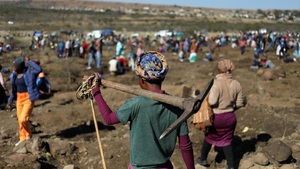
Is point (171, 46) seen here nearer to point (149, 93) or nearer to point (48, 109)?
point (48, 109)

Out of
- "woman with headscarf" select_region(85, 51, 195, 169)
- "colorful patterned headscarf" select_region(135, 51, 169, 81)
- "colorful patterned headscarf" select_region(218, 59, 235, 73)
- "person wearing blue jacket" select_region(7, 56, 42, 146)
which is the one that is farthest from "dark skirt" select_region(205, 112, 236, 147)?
"person wearing blue jacket" select_region(7, 56, 42, 146)

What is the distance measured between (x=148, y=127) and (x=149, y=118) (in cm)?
7

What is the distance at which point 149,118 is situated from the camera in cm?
240

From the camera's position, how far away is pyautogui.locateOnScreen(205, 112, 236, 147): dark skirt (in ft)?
14.9

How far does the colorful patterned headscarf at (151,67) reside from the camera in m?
2.35

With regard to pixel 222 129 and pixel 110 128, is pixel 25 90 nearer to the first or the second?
pixel 110 128

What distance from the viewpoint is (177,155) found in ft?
18.2

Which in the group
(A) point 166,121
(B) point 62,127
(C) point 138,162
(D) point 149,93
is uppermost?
(D) point 149,93

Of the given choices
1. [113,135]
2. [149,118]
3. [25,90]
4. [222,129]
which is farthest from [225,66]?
[25,90]

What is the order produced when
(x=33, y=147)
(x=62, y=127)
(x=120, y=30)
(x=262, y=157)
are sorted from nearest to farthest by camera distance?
(x=262, y=157)
(x=33, y=147)
(x=62, y=127)
(x=120, y=30)

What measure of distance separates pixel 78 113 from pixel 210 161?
12.9 feet

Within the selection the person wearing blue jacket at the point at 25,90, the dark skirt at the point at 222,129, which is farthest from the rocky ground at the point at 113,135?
the dark skirt at the point at 222,129

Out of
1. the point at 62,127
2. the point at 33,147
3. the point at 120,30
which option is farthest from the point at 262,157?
the point at 120,30

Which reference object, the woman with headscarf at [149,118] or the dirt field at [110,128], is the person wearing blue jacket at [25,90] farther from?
the woman with headscarf at [149,118]
